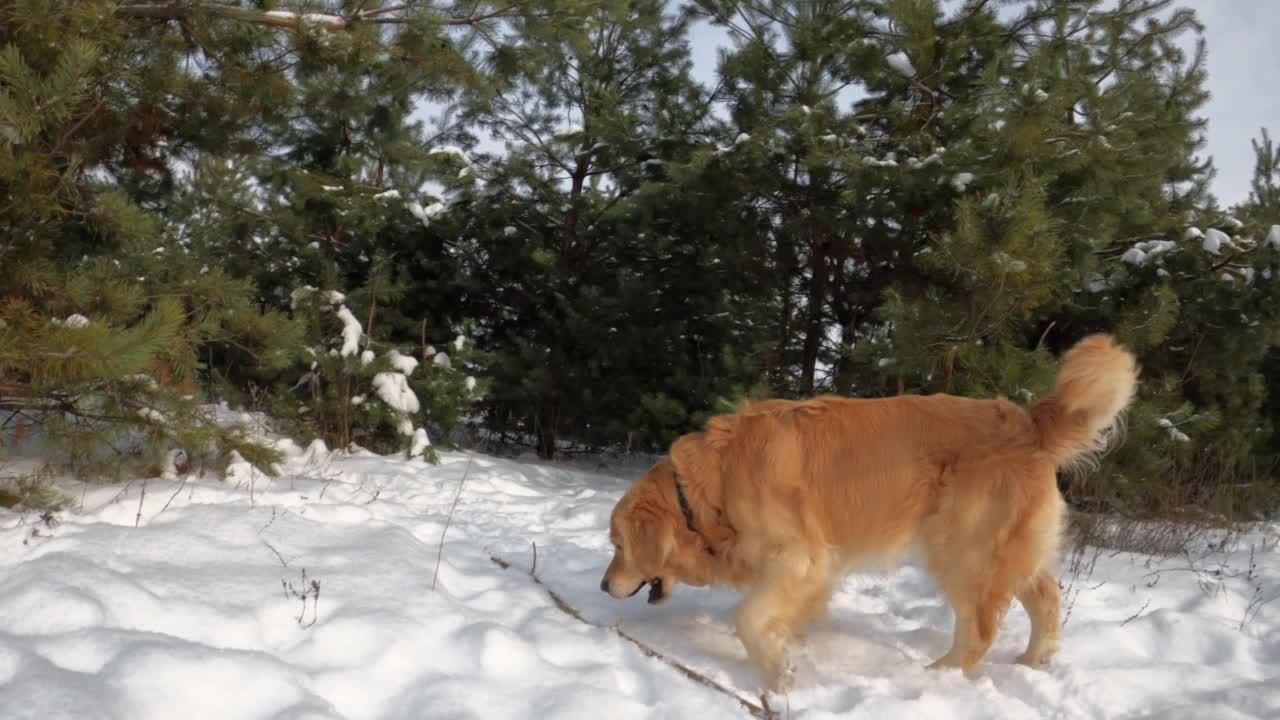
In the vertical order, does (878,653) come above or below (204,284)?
below

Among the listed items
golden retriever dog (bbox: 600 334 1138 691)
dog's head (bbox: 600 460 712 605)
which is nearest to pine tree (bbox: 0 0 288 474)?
dog's head (bbox: 600 460 712 605)

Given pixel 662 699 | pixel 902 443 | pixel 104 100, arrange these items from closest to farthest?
1. pixel 662 699
2. pixel 902 443
3. pixel 104 100

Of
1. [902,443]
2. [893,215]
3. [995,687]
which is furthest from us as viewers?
[893,215]

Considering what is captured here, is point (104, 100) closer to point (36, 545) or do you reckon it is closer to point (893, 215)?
point (36, 545)

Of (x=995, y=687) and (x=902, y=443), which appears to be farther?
(x=902, y=443)

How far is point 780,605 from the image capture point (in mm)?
3207

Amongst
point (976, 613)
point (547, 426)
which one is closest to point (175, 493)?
point (976, 613)

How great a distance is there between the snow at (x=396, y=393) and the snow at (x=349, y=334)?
337mm

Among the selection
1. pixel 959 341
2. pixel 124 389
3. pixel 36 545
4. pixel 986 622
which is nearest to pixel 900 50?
pixel 959 341

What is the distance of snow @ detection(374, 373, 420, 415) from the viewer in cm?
704

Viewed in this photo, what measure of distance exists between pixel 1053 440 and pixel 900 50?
5265mm

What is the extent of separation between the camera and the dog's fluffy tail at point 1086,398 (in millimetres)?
3070

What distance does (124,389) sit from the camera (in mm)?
4012

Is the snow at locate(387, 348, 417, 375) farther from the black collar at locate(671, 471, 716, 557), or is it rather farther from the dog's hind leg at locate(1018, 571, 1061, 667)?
the dog's hind leg at locate(1018, 571, 1061, 667)
